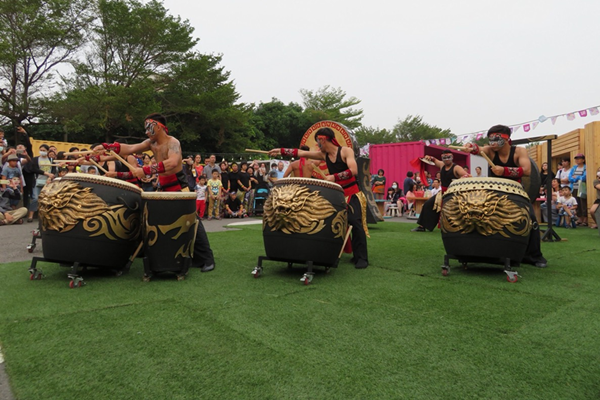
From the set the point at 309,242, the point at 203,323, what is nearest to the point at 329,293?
the point at 309,242

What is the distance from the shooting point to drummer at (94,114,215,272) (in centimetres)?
436

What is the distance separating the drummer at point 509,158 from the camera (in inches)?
182

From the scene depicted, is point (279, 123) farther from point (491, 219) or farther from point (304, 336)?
point (304, 336)

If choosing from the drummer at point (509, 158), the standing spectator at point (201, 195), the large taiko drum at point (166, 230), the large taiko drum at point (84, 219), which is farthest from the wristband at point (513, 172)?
the standing spectator at point (201, 195)

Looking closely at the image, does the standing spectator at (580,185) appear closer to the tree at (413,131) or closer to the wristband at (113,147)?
the wristband at (113,147)

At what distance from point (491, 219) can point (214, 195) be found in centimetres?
827

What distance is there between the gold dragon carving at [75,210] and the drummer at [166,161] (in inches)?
21.8

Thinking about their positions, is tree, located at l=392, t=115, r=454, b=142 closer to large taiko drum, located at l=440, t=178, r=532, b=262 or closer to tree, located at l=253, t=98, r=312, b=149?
tree, located at l=253, t=98, r=312, b=149

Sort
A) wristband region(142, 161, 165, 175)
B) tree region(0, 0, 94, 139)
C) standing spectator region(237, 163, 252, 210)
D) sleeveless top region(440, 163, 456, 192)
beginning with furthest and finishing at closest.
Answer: tree region(0, 0, 94, 139)
standing spectator region(237, 163, 252, 210)
sleeveless top region(440, 163, 456, 192)
wristband region(142, 161, 165, 175)

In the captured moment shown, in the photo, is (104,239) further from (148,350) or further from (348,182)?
(348,182)

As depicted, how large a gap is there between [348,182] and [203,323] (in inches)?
99.5

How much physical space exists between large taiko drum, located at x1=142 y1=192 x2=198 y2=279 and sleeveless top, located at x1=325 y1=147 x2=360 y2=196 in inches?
61.4

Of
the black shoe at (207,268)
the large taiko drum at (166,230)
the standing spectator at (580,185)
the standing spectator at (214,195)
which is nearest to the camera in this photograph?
the large taiko drum at (166,230)

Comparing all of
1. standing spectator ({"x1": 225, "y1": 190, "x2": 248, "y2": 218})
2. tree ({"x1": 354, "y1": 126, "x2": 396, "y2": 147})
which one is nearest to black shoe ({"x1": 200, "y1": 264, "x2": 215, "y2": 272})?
standing spectator ({"x1": 225, "y1": 190, "x2": 248, "y2": 218})
